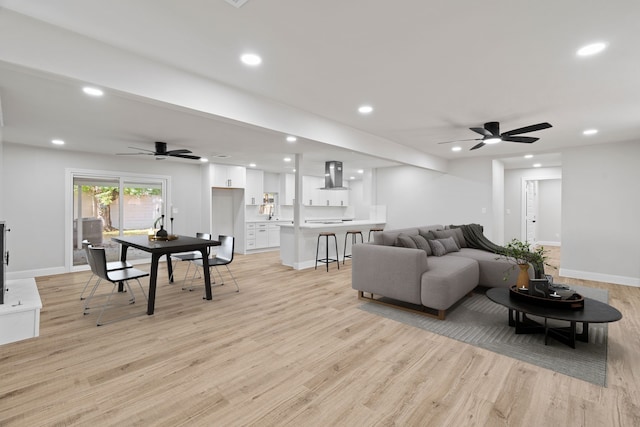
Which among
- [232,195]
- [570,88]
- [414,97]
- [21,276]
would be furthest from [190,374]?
[232,195]

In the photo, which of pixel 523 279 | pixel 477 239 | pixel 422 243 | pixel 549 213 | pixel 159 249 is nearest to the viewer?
pixel 523 279

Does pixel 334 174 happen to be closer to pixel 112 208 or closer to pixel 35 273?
pixel 112 208

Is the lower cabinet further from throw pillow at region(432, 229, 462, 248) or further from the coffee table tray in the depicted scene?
the coffee table tray

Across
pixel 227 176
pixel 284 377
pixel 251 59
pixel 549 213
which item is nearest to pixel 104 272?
pixel 284 377

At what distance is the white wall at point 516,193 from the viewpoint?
870cm

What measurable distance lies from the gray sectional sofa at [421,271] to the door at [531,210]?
16.6 ft

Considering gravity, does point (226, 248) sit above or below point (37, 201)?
below

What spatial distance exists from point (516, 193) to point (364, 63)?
8.26m

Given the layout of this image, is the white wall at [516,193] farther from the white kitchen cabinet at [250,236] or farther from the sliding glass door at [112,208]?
the sliding glass door at [112,208]

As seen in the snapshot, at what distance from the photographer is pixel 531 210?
30.2 feet

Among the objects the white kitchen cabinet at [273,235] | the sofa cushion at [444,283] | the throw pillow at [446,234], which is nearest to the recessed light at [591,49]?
the sofa cushion at [444,283]

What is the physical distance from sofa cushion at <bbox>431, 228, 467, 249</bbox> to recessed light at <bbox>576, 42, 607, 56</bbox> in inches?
124

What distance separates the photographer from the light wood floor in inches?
74.8

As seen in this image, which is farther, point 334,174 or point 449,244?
point 334,174
